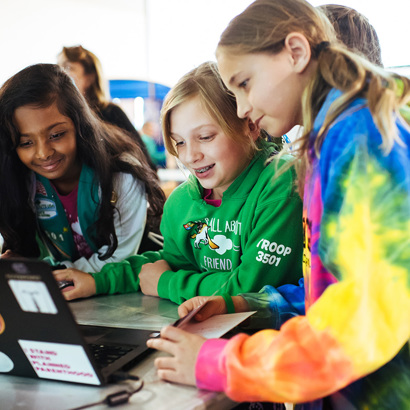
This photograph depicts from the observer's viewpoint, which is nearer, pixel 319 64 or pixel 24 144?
pixel 319 64

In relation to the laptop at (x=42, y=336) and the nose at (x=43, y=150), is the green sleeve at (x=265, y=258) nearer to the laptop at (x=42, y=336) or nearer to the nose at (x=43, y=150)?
the laptop at (x=42, y=336)

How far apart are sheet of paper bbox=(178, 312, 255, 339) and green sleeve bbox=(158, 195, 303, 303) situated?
176 millimetres

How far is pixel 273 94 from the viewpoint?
852mm

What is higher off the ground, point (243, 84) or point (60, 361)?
point (243, 84)

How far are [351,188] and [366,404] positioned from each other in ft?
1.15

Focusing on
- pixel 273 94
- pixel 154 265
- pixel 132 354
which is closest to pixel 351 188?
pixel 273 94

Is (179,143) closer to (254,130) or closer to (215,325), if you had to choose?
(254,130)

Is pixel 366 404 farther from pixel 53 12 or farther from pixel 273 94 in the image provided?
pixel 53 12

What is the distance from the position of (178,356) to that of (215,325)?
17 centimetres

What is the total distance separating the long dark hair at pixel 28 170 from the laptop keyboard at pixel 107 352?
0.58 m

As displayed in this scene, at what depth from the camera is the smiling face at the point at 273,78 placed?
0.83 meters

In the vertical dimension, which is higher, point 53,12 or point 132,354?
point 53,12

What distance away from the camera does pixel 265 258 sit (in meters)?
1.14

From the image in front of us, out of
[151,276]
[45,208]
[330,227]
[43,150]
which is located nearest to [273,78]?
[330,227]
